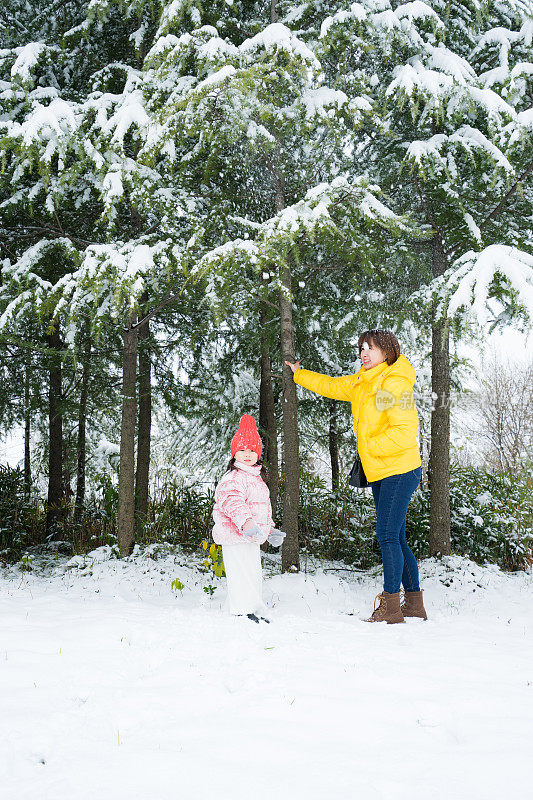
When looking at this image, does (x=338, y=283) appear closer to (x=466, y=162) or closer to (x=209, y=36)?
(x=466, y=162)

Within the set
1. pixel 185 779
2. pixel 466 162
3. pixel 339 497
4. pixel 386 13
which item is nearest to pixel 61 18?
pixel 386 13

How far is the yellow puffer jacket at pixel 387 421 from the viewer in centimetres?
375

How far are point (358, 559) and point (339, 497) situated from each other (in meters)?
1.27

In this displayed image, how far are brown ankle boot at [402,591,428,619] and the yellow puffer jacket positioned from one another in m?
0.94

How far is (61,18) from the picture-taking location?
6465 mm

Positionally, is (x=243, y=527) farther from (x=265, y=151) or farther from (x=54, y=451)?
(x=54, y=451)

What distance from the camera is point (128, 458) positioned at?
20.1ft

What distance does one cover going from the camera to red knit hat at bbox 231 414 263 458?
4074 mm

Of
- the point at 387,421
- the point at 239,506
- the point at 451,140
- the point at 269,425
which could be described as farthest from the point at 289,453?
the point at 451,140

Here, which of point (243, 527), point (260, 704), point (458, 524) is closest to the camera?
point (260, 704)

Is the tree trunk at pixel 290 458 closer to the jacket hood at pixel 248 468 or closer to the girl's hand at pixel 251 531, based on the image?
the jacket hood at pixel 248 468

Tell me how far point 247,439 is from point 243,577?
1.02m

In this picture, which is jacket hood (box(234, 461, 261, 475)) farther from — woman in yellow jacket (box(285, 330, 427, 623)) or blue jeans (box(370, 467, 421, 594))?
blue jeans (box(370, 467, 421, 594))

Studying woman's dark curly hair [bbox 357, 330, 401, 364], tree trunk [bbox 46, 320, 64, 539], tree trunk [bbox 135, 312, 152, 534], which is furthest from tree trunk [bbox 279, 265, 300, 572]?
tree trunk [bbox 46, 320, 64, 539]
